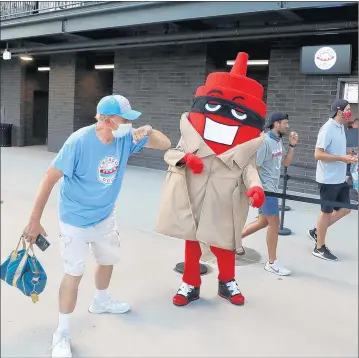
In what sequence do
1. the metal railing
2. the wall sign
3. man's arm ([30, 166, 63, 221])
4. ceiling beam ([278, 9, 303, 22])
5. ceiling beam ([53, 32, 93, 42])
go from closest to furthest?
man's arm ([30, 166, 63, 221])
ceiling beam ([278, 9, 303, 22])
the wall sign
the metal railing
ceiling beam ([53, 32, 93, 42])

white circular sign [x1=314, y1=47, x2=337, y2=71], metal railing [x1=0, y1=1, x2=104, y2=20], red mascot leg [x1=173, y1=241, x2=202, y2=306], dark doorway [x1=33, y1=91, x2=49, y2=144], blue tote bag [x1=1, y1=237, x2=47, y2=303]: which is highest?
metal railing [x1=0, y1=1, x2=104, y2=20]

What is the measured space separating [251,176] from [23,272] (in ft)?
5.12

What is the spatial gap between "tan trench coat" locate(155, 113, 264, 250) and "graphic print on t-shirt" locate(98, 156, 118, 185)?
21.2 inches

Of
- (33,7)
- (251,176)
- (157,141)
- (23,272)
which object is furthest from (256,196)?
(33,7)

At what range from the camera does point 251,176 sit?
9.70 feet

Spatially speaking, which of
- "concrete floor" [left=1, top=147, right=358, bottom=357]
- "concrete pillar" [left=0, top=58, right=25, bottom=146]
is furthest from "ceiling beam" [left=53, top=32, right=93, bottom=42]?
"concrete floor" [left=1, top=147, right=358, bottom=357]

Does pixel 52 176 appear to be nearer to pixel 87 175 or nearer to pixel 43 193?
pixel 43 193

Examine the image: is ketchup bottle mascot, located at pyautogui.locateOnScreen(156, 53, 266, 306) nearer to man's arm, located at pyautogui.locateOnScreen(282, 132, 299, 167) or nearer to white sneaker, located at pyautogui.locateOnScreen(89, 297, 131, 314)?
white sneaker, located at pyautogui.locateOnScreen(89, 297, 131, 314)

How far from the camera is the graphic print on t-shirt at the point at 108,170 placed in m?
2.53

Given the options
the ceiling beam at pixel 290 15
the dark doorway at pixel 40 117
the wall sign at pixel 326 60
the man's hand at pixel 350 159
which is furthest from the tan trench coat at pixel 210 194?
the dark doorway at pixel 40 117

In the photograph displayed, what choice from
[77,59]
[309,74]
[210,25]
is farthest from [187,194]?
[77,59]

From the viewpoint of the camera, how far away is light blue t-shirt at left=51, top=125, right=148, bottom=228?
2.43 meters

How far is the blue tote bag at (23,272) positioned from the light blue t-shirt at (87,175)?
0.29m

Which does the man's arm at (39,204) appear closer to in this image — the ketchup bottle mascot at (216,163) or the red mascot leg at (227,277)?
the ketchup bottle mascot at (216,163)
